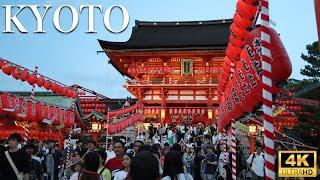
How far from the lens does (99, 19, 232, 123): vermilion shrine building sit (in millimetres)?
36156

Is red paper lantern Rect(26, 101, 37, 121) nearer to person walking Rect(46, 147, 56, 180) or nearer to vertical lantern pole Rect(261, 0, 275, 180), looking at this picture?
person walking Rect(46, 147, 56, 180)

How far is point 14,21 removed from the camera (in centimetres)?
1814

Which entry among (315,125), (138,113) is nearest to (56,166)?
(315,125)

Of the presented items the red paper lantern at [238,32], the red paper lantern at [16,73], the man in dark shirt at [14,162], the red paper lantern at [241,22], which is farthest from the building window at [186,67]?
the man in dark shirt at [14,162]

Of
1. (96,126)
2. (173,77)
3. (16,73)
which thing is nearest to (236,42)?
(16,73)

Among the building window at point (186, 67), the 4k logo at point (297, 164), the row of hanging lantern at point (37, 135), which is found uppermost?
the building window at point (186, 67)

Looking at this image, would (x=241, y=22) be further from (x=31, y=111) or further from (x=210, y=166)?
(x=31, y=111)

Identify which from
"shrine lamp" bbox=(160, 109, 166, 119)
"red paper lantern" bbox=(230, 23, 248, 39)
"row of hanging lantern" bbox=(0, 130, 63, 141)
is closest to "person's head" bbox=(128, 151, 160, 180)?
"red paper lantern" bbox=(230, 23, 248, 39)

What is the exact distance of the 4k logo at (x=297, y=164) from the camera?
8055mm

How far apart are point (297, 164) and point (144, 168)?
19.3 feet

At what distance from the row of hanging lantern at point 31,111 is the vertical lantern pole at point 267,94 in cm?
1428

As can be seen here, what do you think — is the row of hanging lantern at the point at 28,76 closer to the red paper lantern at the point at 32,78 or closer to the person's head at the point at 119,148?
the red paper lantern at the point at 32,78

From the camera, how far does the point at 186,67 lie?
122 ft

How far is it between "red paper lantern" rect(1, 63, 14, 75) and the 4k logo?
13159 mm
